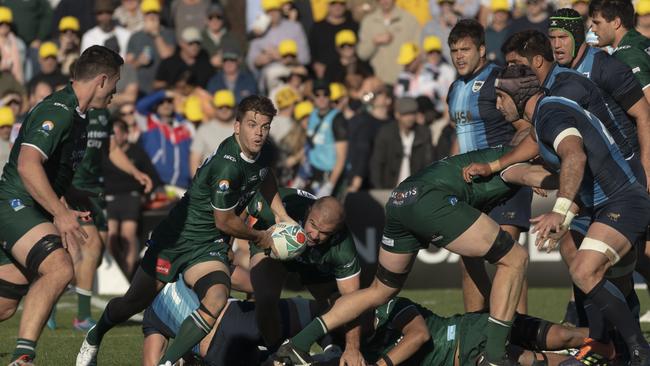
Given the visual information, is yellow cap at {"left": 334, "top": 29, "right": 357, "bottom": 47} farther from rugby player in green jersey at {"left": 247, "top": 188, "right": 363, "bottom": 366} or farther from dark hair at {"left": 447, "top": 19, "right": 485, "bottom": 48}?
rugby player in green jersey at {"left": 247, "top": 188, "right": 363, "bottom": 366}

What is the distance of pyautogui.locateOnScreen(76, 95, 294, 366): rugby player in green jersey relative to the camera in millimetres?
10008

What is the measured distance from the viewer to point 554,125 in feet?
30.4

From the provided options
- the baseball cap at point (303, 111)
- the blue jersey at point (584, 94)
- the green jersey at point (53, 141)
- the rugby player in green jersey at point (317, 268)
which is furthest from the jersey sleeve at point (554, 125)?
the baseball cap at point (303, 111)

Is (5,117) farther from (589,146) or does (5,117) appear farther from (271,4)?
(589,146)

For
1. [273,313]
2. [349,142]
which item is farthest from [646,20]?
[273,313]

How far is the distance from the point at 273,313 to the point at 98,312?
5126 millimetres

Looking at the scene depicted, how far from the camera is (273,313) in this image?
405 inches

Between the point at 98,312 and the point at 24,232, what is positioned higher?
the point at 24,232

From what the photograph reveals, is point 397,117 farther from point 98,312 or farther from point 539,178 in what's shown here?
point 539,178

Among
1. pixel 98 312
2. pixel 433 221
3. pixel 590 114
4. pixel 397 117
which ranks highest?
pixel 590 114

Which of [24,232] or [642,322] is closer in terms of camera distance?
[24,232]

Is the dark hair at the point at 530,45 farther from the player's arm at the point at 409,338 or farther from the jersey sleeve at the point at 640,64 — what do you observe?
the player's arm at the point at 409,338

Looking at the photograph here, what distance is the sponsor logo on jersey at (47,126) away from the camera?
31.2 feet

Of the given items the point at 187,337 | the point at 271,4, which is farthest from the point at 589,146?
the point at 271,4
